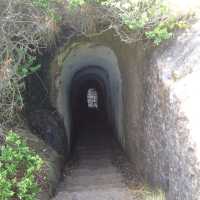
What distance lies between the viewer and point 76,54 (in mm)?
10586

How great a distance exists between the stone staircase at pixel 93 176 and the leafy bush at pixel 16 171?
4.08 feet

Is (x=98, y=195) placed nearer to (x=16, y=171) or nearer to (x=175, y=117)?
(x=16, y=171)

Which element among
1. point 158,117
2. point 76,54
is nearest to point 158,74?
point 158,117

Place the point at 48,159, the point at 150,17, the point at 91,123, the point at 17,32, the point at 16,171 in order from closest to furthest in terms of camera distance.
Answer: the point at 16,171 → the point at 150,17 → the point at 17,32 → the point at 48,159 → the point at 91,123

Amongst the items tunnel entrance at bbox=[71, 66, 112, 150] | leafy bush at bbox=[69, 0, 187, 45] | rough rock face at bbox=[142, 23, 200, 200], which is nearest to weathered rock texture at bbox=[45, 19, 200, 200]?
rough rock face at bbox=[142, 23, 200, 200]

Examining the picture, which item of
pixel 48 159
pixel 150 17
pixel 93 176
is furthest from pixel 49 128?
pixel 150 17

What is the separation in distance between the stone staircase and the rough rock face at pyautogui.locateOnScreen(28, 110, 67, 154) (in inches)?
26.2

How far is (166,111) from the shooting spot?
555 cm

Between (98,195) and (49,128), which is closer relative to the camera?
(98,195)

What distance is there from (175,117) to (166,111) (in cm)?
46

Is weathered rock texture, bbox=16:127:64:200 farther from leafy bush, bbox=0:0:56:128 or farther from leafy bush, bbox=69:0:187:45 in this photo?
leafy bush, bbox=69:0:187:45

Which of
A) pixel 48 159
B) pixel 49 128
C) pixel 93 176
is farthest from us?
pixel 49 128

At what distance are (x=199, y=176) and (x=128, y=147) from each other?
5.18 meters

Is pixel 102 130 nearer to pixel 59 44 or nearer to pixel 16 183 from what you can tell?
pixel 59 44
